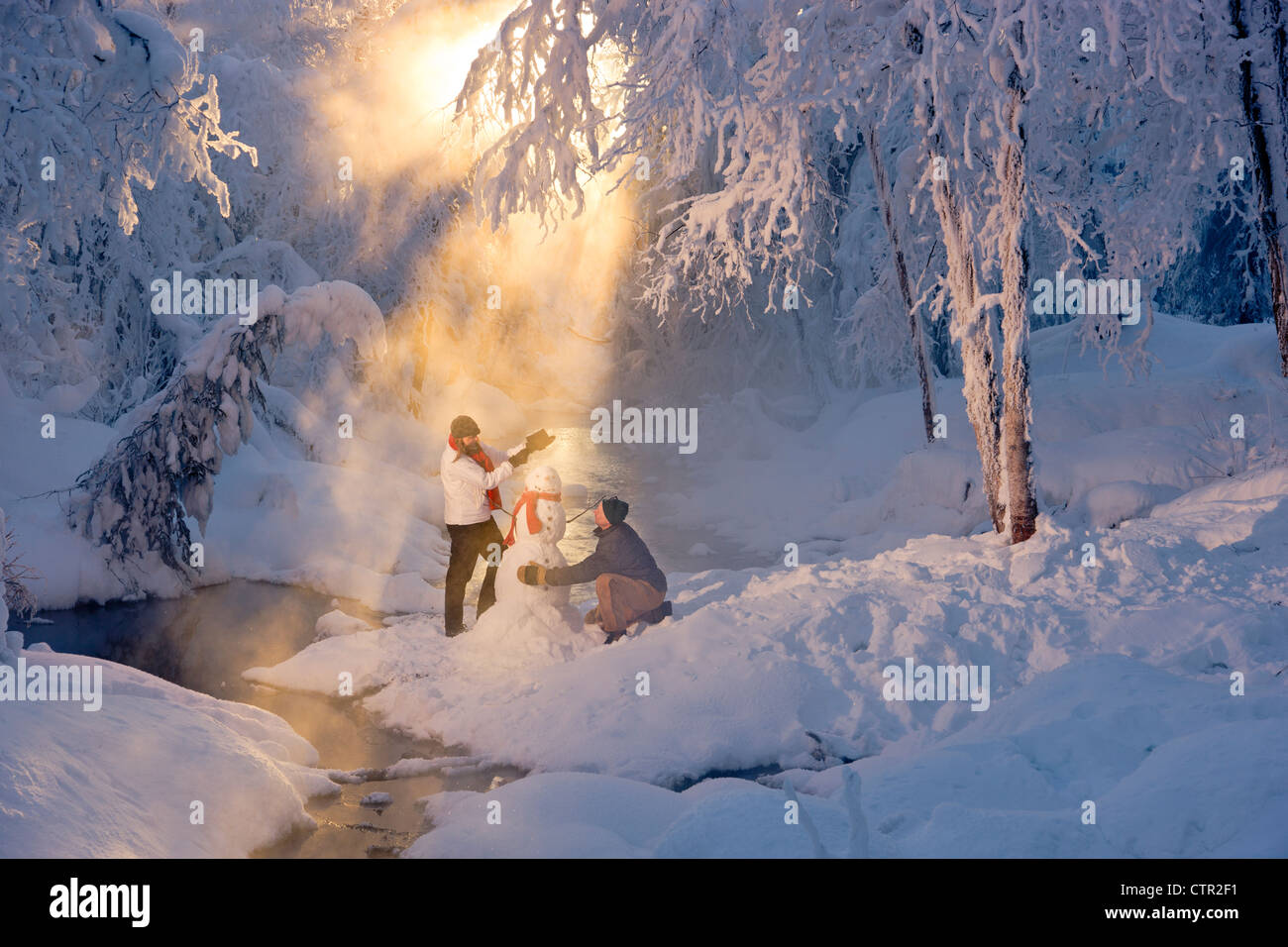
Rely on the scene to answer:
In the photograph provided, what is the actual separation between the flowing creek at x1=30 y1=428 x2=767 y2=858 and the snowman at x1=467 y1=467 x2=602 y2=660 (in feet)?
3.64

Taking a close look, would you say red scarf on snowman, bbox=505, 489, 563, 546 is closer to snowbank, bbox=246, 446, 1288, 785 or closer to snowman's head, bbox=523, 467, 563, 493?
snowman's head, bbox=523, 467, 563, 493

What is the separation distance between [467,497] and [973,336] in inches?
176

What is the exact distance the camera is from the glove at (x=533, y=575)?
21.3 ft

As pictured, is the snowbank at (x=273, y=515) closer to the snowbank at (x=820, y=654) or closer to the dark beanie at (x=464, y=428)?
the dark beanie at (x=464, y=428)

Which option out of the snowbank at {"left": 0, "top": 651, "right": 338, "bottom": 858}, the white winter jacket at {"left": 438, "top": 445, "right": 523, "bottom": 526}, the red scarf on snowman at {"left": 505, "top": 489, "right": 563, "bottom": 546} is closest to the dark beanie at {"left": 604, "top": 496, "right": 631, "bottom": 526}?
the red scarf on snowman at {"left": 505, "top": 489, "right": 563, "bottom": 546}

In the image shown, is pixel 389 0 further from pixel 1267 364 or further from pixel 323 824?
pixel 323 824

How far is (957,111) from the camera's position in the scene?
7.84 meters

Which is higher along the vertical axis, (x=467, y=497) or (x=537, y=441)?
(x=537, y=441)

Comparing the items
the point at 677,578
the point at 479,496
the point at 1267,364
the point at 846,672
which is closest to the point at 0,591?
the point at 479,496

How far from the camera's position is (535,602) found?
21.7 feet

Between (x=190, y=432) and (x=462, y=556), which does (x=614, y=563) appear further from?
(x=190, y=432)

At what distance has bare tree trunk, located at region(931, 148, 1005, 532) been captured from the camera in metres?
7.89

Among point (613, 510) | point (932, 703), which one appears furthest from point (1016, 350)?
point (613, 510)
